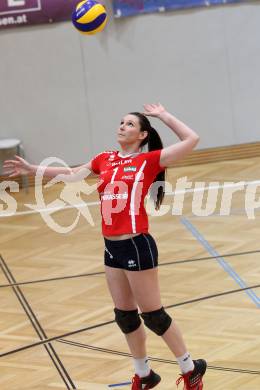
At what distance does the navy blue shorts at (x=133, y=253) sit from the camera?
5.91 meters


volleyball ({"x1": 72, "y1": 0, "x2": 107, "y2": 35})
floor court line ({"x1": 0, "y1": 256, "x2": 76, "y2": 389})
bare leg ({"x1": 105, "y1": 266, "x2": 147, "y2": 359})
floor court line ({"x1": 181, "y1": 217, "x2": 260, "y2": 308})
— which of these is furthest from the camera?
volleyball ({"x1": 72, "y1": 0, "x2": 107, "y2": 35})

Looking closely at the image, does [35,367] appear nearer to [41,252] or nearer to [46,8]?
[41,252]

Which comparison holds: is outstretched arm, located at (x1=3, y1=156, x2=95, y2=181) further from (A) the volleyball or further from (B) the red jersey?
(A) the volleyball

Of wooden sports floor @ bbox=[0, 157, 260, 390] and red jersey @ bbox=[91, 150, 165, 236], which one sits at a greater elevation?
red jersey @ bbox=[91, 150, 165, 236]

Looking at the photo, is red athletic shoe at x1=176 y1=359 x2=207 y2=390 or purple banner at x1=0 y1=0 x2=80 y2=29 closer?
red athletic shoe at x1=176 y1=359 x2=207 y2=390

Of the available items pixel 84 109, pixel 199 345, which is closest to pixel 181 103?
pixel 84 109

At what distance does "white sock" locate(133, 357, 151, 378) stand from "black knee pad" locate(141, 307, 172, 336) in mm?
329

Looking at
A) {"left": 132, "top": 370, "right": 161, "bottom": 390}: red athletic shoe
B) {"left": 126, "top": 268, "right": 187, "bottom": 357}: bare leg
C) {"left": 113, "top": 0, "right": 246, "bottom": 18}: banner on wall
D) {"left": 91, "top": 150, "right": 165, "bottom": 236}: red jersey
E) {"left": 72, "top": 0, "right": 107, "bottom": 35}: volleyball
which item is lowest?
{"left": 132, "top": 370, "right": 161, "bottom": 390}: red athletic shoe

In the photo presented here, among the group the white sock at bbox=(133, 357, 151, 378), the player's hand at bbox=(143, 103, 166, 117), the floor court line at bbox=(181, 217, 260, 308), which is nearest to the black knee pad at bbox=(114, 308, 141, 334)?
the white sock at bbox=(133, 357, 151, 378)

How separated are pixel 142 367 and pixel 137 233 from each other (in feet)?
3.37

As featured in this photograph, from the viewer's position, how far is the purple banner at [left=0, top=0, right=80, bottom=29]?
12914 millimetres

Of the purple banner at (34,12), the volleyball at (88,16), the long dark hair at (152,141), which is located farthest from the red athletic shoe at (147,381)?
the purple banner at (34,12)

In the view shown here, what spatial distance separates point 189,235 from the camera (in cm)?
1040

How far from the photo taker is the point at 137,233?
5953 mm
